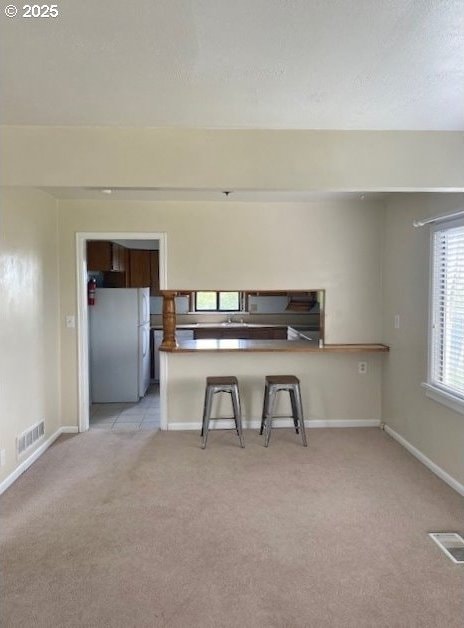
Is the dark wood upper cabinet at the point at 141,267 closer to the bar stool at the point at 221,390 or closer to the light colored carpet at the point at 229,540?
the bar stool at the point at 221,390

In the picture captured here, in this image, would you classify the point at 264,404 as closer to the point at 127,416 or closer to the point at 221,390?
the point at 221,390

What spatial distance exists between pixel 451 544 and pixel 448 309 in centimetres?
162

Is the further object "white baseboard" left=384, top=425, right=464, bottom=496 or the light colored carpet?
"white baseboard" left=384, top=425, right=464, bottom=496

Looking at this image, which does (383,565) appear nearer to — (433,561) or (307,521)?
(433,561)

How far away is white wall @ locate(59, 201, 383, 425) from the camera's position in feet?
13.5

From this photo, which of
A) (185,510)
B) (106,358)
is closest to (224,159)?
(185,510)

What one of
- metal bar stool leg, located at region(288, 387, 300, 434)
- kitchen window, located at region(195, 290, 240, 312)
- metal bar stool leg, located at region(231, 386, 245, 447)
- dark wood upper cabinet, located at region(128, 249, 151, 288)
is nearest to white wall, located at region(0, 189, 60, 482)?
dark wood upper cabinet, located at region(128, 249, 151, 288)

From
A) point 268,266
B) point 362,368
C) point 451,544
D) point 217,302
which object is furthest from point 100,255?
point 451,544

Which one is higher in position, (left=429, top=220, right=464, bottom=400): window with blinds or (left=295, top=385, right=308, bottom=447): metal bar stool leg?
(left=429, top=220, right=464, bottom=400): window with blinds

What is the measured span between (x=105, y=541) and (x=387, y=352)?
119 inches

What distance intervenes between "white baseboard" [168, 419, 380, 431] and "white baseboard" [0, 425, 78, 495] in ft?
3.41

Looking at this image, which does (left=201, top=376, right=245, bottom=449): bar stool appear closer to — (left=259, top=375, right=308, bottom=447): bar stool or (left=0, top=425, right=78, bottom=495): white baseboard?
(left=259, top=375, right=308, bottom=447): bar stool

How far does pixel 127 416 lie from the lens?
4.75 meters

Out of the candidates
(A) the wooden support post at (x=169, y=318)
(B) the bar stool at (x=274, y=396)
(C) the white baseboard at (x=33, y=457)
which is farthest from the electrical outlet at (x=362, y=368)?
(C) the white baseboard at (x=33, y=457)
